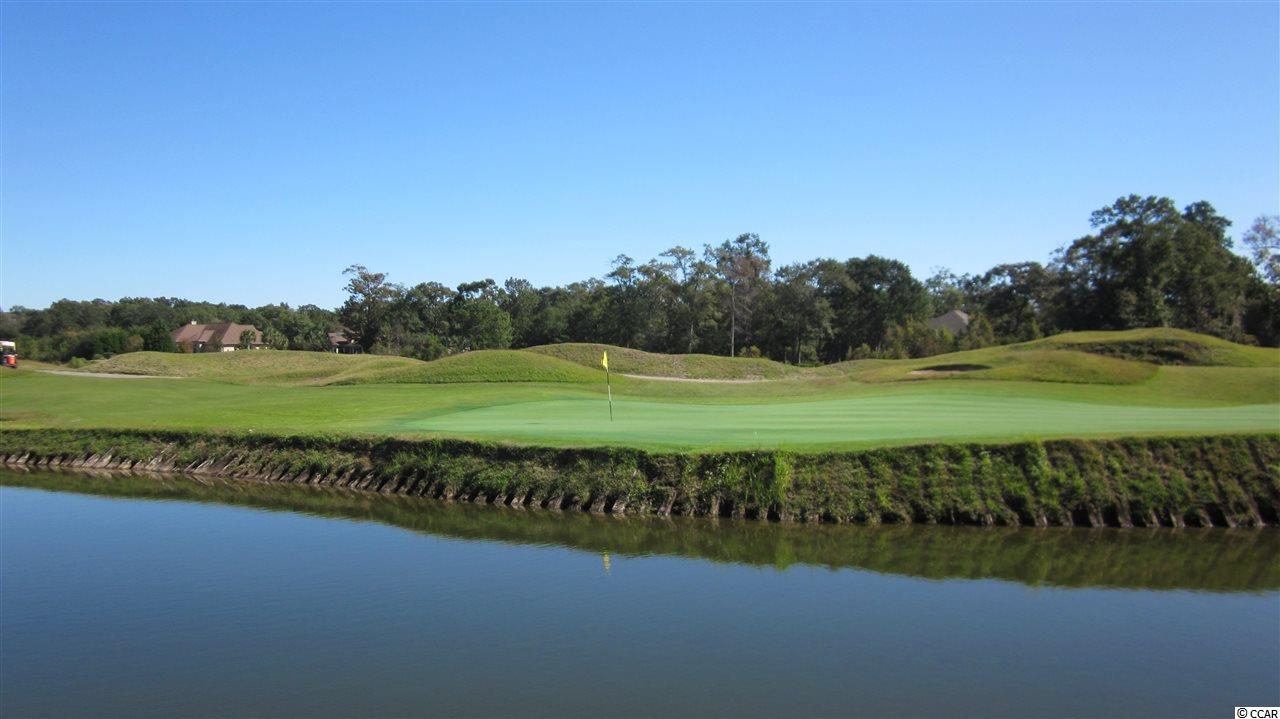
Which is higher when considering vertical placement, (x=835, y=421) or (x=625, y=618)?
(x=835, y=421)

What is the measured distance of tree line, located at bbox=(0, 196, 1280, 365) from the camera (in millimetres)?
67875

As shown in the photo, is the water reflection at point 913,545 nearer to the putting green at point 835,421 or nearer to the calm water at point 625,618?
the calm water at point 625,618

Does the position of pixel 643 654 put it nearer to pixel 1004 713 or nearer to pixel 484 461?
pixel 1004 713

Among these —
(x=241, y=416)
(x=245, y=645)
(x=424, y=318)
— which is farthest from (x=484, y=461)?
(x=424, y=318)

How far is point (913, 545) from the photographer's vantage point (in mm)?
17375

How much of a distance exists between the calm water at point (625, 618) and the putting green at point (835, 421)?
3.32 m

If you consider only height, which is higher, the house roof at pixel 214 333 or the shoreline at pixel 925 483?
the house roof at pixel 214 333

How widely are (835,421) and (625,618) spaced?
13867 millimetres

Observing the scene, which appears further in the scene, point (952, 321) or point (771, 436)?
point (952, 321)

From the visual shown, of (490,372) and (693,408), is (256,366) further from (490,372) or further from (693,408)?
(693,408)

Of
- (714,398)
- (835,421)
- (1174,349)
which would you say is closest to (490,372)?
(714,398)

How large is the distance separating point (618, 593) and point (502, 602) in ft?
6.23

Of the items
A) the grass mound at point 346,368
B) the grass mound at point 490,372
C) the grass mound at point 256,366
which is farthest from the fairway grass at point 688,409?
the grass mound at point 256,366

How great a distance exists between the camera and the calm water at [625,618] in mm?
10344
